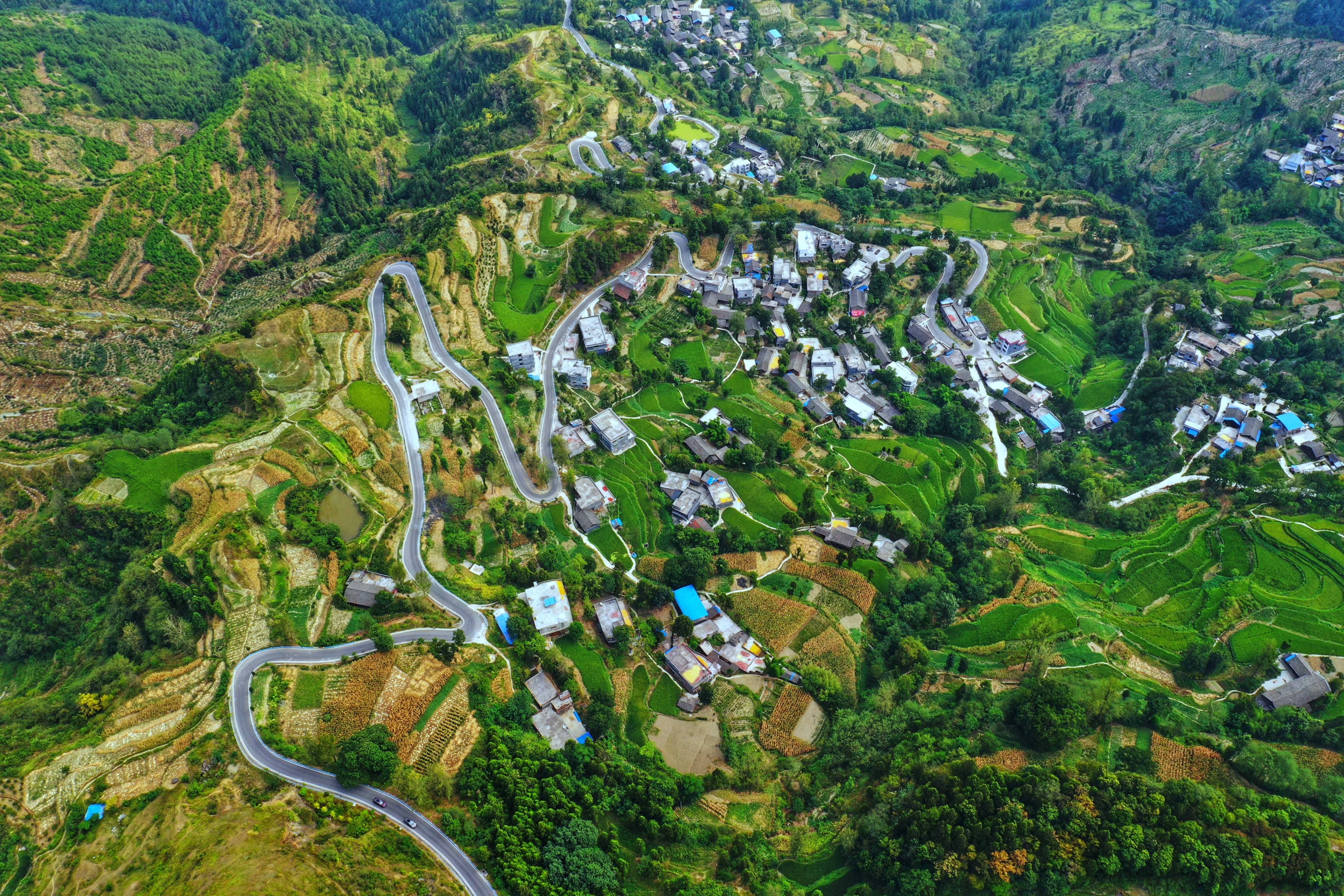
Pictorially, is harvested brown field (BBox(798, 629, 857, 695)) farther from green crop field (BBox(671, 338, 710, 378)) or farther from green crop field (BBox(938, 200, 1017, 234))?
green crop field (BBox(938, 200, 1017, 234))

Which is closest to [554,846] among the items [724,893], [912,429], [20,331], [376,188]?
[724,893]

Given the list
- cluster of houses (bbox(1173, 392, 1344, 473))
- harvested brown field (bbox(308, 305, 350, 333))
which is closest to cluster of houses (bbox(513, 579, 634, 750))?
harvested brown field (bbox(308, 305, 350, 333))

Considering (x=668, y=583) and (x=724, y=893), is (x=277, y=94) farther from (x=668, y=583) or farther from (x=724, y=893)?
(x=724, y=893)

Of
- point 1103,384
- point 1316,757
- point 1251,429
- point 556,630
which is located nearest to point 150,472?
point 556,630

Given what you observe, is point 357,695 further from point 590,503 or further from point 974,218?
point 974,218

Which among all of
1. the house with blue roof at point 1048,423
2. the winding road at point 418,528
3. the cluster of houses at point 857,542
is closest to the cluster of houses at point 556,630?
the winding road at point 418,528
